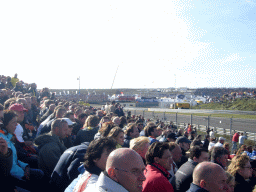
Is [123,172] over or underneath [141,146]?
over

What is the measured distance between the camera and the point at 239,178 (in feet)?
13.6

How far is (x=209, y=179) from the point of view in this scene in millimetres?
2852

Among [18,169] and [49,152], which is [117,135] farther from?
[18,169]

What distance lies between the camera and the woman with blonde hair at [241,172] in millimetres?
4055

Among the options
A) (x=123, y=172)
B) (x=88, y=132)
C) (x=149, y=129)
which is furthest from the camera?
(x=149, y=129)

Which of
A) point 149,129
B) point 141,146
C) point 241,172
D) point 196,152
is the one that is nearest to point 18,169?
point 141,146

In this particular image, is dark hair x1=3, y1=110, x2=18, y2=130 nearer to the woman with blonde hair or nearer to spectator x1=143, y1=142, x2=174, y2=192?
spectator x1=143, y1=142, x2=174, y2=192

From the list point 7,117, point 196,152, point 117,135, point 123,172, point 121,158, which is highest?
point 7,117

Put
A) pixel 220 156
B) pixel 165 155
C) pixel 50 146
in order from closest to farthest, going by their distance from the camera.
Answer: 1. pixel 165 155
2. pixel 50 146
3. pixel 220 156

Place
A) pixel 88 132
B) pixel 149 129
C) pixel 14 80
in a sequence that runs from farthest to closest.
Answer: pixel 14 80
pixel 149 129
pixel 88 132

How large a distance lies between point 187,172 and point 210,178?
104 centimetres

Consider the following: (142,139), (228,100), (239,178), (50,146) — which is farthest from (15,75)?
(228,100)

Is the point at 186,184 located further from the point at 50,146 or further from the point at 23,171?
the point at 23,171

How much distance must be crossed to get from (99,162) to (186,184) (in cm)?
183
